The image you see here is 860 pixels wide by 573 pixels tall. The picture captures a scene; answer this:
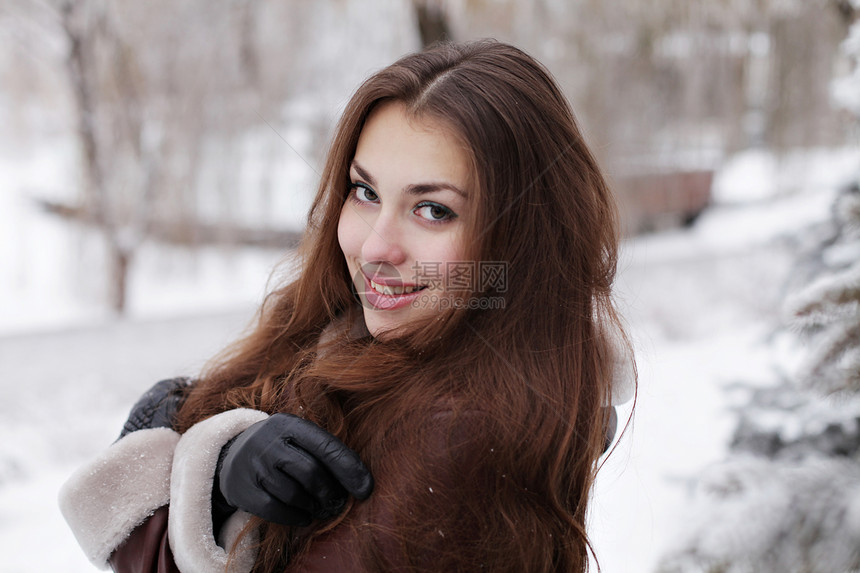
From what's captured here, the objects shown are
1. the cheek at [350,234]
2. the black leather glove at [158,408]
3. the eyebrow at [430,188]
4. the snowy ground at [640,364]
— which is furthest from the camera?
the snowy ground at [640,364]

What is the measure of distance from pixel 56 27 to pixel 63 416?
259 cm

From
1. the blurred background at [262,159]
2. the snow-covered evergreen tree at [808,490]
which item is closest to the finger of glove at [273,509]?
the snow-covered evergreen tree at [808,490]

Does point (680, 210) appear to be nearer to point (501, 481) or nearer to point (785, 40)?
point (785, 40)

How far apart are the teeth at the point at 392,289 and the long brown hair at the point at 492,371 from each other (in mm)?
69

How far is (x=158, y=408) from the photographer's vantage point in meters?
1.41

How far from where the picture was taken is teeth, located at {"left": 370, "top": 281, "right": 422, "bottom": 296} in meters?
1.17

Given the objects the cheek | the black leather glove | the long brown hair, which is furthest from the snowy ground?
the cheek

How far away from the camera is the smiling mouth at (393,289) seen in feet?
3.84

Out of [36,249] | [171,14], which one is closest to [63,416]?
[36,249]

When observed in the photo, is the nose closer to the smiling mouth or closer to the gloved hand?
the smiling mouth

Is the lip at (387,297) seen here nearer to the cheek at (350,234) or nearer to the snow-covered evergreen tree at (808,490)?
the cheek at (350,234)

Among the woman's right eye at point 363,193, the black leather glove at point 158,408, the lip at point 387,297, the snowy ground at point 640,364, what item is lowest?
the snowy ground at point 640,364

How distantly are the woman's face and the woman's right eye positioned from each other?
2cm

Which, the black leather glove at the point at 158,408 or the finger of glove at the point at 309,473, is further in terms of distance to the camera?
the black leather glove at the point at 158,408
